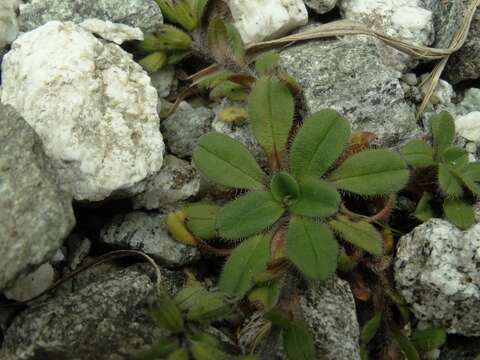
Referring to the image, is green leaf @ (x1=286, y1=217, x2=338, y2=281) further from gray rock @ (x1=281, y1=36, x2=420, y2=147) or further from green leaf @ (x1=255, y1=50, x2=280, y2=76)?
green leaf @ (x1=255, y1=50, x2=280, y2=76)

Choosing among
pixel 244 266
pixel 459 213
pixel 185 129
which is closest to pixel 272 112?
pixel 185 129

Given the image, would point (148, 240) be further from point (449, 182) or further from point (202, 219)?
point (449, 182)

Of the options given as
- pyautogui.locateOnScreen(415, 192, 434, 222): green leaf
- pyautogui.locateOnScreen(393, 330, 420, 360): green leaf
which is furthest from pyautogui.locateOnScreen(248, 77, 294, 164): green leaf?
pyautogui.locateOnScreen(393, 330, 420, 360): green leaf

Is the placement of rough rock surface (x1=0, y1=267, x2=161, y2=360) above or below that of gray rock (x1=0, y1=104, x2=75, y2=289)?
below

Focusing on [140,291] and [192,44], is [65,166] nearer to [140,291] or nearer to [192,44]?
[140,291]

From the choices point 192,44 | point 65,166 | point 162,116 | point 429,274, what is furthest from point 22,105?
point 429,274
